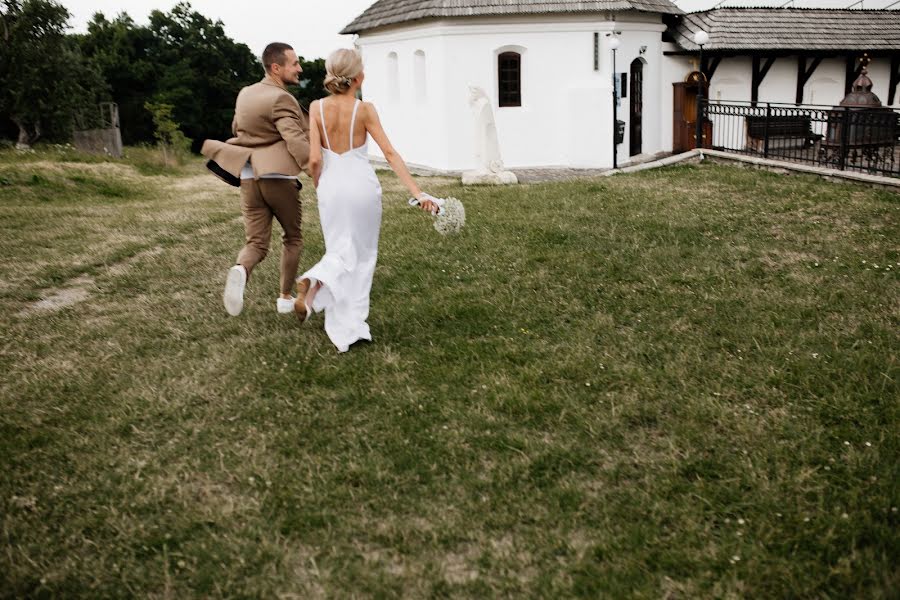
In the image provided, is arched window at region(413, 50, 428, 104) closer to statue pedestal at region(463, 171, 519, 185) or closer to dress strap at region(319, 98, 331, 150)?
statue pedestal at region(463, 171, 519, 185)

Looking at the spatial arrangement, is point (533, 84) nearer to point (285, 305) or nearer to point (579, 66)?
point (579, 66)

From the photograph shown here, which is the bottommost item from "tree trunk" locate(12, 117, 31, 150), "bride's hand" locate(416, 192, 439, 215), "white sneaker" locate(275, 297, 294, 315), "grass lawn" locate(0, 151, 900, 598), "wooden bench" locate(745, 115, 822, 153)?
"grass lawn" locate(0, 151, 900, 598)

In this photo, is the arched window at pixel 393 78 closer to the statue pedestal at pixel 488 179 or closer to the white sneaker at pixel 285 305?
the statue pedestal at pixel 488 179

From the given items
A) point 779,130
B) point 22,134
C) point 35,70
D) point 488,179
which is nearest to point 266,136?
point 488,179

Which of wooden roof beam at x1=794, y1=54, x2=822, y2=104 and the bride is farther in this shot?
wooden roof beam at x1=794, y1=54, x2=822, y2=104

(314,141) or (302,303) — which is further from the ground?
(314,141)

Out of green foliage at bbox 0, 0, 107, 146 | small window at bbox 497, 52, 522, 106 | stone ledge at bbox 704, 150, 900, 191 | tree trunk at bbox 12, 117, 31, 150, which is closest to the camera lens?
stone ledge at bbox 704, 150, 900, 191

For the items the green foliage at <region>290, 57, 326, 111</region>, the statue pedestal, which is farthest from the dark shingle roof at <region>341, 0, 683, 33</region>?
the green foliage at <region>290, 57, 326, 111</region>

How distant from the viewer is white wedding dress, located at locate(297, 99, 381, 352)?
17.5ft

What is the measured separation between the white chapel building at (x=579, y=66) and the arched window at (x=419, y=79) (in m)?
0.03

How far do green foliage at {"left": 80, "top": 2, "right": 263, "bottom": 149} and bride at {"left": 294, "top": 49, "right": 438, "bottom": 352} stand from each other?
4354 centimetres

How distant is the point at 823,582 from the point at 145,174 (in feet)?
65.9

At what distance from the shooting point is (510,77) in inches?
814

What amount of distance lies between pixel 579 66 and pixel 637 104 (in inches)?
111
